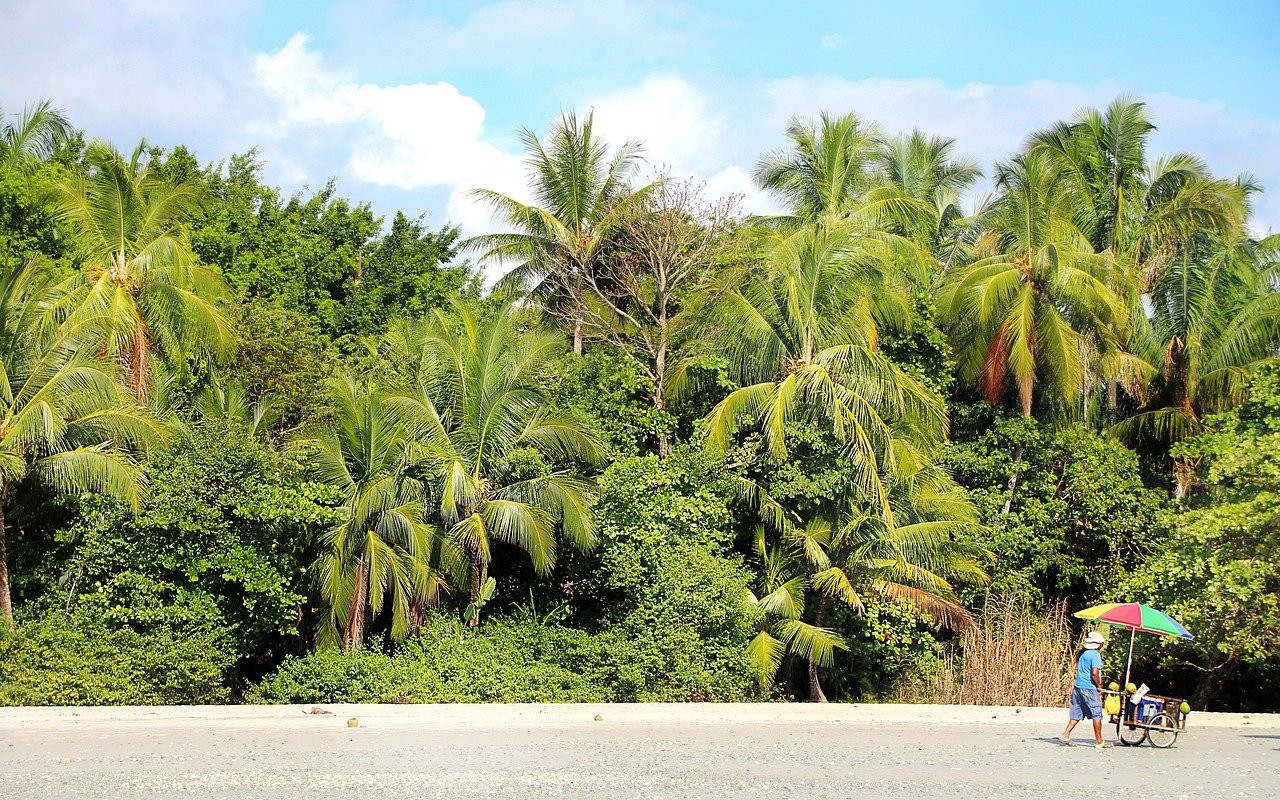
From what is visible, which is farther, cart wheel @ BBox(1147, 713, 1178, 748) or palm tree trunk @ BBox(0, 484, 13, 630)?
palm tree trunk @ BBox(0, 484, 13, 630)

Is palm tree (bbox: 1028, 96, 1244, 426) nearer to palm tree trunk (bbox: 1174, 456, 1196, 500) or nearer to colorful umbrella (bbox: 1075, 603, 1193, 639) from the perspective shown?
palm tree trunk (bbox: 1174, 456, 1196, 500)

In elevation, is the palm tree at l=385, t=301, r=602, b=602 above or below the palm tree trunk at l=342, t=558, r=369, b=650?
above

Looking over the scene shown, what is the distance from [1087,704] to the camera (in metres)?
11.2

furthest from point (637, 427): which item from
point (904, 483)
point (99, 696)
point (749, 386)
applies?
point (99, 696)

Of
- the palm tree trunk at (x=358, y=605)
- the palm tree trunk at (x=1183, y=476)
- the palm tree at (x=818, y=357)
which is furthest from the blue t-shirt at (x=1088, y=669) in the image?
the palm tree trunk at (x=1183, y=476)

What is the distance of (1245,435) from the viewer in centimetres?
1831

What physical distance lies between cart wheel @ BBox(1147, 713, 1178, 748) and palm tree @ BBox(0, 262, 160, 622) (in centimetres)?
1386

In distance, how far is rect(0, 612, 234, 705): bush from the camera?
1549 cm

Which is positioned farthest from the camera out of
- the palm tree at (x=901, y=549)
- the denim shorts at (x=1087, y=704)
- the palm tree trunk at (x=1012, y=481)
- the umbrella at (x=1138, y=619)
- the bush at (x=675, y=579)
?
the palm tree trunk at (x=1012, y=481)

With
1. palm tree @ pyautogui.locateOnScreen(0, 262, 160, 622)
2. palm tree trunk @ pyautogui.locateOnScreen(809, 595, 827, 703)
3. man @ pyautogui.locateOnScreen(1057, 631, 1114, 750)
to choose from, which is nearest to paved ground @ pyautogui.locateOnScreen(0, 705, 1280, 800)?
man @ pyautogui.locateOnScreen(1057, 631, 1114, 750)

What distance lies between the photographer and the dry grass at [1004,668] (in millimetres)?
17391

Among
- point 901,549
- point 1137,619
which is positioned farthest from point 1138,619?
point 901,549

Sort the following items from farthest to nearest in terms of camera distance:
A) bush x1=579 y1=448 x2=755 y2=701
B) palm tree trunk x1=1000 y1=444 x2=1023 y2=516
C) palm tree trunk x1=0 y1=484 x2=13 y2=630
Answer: palm tree trunk x1=1000 y1=444 x2=1023 y2=516
bush x1=579 y1=448 x2=755 y2=701
palm tree trunk x1=0 y1=484 x2=13 y2=630

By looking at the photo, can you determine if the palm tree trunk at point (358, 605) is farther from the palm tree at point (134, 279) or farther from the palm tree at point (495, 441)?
the palm tree at point (134, 279)
